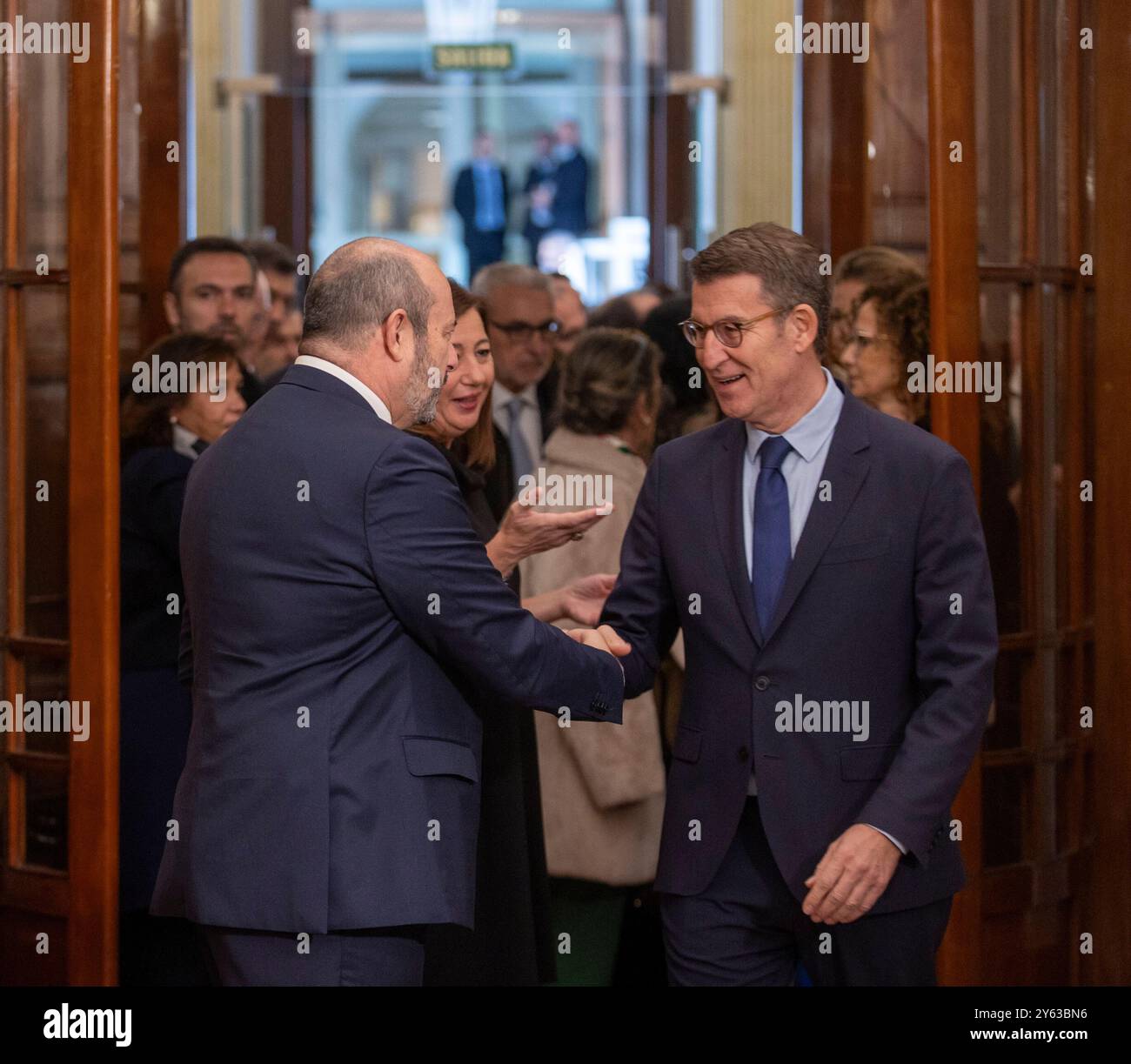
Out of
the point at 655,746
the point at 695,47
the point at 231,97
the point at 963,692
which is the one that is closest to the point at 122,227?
the point at 655,746

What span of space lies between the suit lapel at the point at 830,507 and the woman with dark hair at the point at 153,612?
1660mm

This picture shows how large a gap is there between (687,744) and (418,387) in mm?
796

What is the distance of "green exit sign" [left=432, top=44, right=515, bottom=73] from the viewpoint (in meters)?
10.8

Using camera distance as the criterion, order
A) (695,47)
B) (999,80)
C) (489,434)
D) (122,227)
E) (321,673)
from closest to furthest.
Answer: (321,673), (489,434), (999,80), (122,227), (695,47)

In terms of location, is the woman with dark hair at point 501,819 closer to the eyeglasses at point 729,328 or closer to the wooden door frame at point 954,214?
the eyeglasses at point 729,328

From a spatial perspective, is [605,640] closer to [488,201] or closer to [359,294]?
[359,294]

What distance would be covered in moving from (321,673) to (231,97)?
8.47 meters

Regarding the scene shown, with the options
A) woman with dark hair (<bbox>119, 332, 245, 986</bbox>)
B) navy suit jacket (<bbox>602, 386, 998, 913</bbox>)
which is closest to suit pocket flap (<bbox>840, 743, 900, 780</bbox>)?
navy suit jacket (<bbox>602, 386, 998, 913</bbox>)

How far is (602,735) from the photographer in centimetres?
396

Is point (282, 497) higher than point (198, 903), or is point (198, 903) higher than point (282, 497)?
point (282, 497)

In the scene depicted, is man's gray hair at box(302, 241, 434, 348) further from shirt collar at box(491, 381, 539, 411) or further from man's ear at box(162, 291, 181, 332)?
shirt collar at box(491, 381, 539, 411)

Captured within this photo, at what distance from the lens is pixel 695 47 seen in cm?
1159

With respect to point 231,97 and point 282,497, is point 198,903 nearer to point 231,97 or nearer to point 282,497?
point 282,497

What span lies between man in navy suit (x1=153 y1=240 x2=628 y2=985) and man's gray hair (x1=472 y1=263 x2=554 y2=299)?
7.65ft
